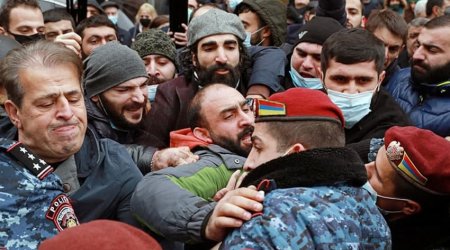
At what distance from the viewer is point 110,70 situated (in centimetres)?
409

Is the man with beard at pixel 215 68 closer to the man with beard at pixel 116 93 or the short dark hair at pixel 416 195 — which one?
the man with beard at pixel 116 93

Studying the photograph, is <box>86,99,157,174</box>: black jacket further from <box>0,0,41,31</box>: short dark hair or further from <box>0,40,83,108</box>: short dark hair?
<box>0,0,41,31</box>: short dark hair

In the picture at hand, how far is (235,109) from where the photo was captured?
3.63 m

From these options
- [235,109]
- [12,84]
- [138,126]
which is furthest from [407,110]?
[12,84]

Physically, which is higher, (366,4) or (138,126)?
(138,126)

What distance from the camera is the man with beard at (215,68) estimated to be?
14.3ft

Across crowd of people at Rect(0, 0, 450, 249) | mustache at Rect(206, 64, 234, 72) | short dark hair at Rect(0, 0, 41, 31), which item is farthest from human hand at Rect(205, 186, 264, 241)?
short dark hair at Rect(0, 0, 41, 31)

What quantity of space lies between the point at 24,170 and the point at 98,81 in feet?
4.67

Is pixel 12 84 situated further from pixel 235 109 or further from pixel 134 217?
pixel 235 109

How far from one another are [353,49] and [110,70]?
1.39 meters

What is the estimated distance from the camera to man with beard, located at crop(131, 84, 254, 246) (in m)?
2.58

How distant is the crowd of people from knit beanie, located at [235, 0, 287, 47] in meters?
0.59

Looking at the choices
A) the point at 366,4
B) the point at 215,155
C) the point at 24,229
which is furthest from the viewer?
the point at 366,4

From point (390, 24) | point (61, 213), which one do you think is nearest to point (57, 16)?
point (390, 24)
